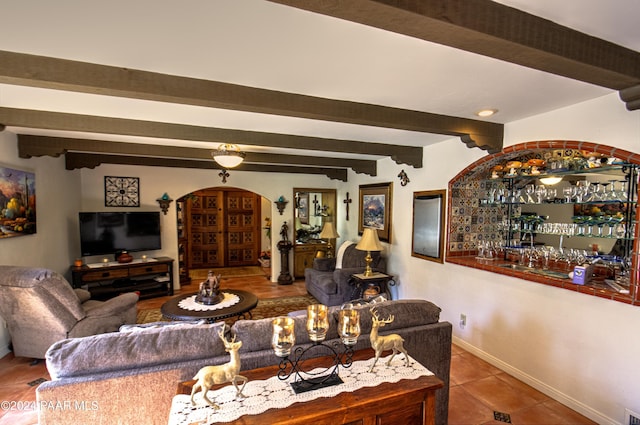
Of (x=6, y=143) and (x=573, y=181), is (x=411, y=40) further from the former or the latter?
(x=6, y=143)

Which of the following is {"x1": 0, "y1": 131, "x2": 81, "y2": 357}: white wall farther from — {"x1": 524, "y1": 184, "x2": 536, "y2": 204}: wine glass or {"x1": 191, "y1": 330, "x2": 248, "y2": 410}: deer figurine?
{"x1": 524, "y1": 184, "x2": 536, "y2": 204}: wine glass

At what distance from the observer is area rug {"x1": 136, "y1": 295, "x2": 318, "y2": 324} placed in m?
4.07

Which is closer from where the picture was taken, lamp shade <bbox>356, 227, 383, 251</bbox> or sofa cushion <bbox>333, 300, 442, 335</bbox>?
sofa cushion <bbox>333, 300, 442, 335</bbox>

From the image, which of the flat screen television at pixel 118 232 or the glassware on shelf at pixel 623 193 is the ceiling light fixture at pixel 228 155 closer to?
the flat screen television at pixel 118 232

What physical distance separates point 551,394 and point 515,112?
2372 mm

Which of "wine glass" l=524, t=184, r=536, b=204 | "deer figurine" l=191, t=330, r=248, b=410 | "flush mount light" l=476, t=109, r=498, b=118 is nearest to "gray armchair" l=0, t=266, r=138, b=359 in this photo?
"deer figurine" l=191, t=330, r=248, b=410

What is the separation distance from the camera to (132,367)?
146cm

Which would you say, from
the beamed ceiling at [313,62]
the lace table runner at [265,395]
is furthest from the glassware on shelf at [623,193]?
the lace table runner at [265,395]

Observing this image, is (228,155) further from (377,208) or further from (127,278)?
(127,278)

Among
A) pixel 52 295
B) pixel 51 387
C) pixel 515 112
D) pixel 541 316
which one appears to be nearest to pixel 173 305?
pixel 52 295

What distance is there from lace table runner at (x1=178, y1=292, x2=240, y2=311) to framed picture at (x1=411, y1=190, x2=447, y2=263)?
2408 mm

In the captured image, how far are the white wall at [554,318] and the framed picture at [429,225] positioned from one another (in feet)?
0.44

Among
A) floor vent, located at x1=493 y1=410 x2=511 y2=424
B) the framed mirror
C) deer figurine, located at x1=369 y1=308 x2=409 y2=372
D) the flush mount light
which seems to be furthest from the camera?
the framed mirror

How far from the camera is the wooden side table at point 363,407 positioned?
3.77 feet
